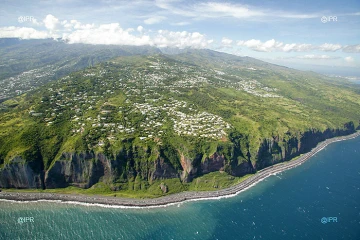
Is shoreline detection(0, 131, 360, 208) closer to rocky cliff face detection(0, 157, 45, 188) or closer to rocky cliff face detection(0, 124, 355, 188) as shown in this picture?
rocky cliff face detection(0, 157, 45, 188)

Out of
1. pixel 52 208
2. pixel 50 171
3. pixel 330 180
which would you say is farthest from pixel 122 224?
pixel 330 180

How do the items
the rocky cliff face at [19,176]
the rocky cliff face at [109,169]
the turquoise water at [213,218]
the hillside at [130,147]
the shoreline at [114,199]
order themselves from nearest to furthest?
the turquoise water at [213,218] → the shoreline at [114,199] → the rocky cliff face at [19,176] → the rocky cliff face at [109,169] → the hillside at [130,147]

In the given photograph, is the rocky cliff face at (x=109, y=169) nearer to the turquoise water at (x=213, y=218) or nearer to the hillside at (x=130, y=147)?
the hillside at (x=130, y=147)

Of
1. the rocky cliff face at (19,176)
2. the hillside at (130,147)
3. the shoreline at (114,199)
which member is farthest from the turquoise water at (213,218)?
the hillside at (130,147)

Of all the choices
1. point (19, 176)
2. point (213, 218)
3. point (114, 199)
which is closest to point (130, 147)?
point (114, 199)

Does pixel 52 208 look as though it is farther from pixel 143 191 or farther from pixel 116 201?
pixel 143 191

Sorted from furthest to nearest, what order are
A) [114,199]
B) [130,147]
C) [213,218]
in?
[130,147] < [114,199] < [213,218]

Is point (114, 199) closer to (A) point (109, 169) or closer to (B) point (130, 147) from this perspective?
(A) point (109, 169)

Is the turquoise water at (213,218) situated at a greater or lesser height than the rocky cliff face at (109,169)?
lesser

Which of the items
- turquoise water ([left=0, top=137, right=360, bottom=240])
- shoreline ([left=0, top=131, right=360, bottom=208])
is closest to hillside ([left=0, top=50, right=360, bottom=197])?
shoreline ([left=0, top=131, right=360, bottom=208])
